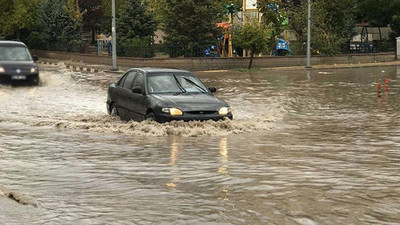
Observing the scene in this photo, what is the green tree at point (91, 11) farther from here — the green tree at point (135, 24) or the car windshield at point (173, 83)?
the car windshield at point (173, 83)

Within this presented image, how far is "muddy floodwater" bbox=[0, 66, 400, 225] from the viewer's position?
736 centimetres

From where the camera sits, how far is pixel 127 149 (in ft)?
40.0

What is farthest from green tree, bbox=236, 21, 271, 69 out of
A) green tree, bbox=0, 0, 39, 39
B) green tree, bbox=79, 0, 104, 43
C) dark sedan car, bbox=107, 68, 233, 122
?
dark sedan car, bbox=107, 68, 233, 122

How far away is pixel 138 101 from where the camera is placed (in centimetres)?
1494

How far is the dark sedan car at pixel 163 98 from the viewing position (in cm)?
1393

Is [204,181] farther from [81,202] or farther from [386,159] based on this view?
[386,159]

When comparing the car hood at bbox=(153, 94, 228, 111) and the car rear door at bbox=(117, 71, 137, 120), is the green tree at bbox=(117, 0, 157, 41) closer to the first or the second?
the car rear door at bbox=(117, 71, 137, 120)

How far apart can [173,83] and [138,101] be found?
0.97m

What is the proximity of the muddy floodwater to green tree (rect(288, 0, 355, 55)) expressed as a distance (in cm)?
A: 2907

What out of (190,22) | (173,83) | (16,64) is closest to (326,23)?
(190,22)

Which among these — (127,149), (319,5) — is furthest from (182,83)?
(319,5)

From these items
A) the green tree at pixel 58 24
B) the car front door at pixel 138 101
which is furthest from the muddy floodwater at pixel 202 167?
the green tree at pixel 58 24

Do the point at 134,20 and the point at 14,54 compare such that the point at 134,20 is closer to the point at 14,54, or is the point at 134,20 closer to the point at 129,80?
the point at 14,54

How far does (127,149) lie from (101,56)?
121ft
